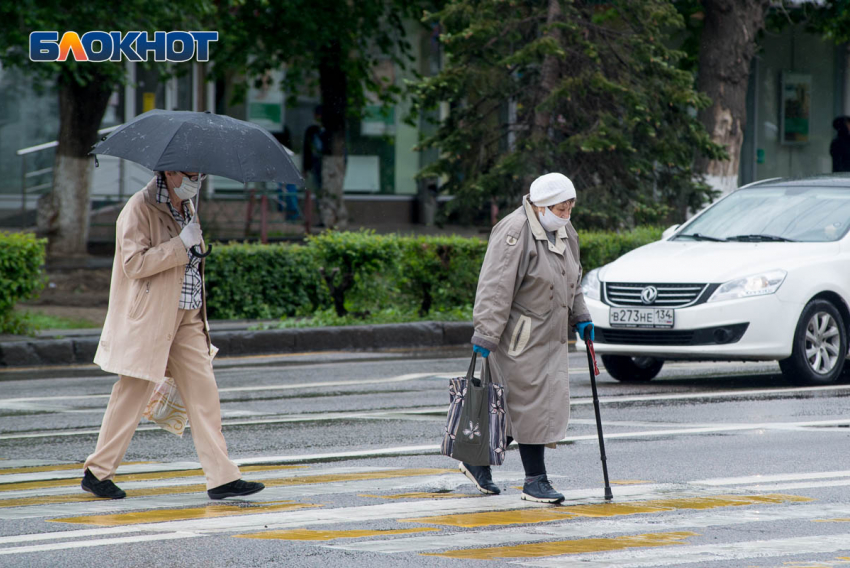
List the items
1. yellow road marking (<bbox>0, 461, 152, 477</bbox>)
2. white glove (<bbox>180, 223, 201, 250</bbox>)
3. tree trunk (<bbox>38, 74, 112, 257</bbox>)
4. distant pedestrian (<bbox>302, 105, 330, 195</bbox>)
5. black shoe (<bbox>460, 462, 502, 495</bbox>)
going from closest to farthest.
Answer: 1. white glove (<bbox>180, 223, 201, 250</bbox>)
2. black shoe (<bbox>460, 462, 502, 495</bbox>)
3. yellow road marking (<bbox>0, 461, 152, 477</bbox>)
4. tree trunk (<bbox>38, 74, 112, 257</bbox>)
5. distant pedestrian (<bbox>302, 105, 330, 195</bbox>)

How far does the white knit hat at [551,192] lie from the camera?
6473mm

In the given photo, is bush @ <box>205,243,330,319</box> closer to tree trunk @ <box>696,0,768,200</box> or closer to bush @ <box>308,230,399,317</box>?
bush @ <box>308,230,399,317</box>

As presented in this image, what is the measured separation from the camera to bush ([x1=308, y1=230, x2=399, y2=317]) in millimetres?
15945

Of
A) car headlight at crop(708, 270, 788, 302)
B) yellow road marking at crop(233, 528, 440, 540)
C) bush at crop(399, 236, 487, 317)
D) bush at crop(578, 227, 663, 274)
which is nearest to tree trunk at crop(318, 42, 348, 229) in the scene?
bush at crop(578, 227, 663, 274)

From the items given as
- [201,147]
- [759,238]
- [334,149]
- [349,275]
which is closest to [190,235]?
[201,147]

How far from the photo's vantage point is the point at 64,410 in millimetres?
10250

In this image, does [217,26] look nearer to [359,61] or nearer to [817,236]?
[359,61]

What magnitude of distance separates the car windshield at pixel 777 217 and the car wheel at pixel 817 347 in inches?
27.3

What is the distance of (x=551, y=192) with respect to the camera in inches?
255

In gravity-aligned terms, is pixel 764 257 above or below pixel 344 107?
below

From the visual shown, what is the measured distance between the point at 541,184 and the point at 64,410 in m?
5.09

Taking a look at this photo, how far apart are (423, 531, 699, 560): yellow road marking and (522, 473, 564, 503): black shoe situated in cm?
78

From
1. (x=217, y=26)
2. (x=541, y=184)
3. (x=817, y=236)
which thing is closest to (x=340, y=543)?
(x=541, y=184)

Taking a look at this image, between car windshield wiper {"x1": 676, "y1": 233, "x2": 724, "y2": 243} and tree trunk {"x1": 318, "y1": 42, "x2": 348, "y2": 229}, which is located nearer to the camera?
car windshield wiper {"x1": 676, "y1": 233, "x2": 724, "y2": 243}
